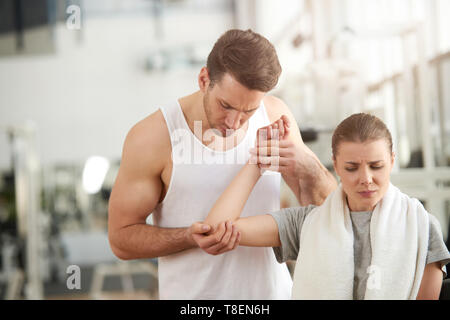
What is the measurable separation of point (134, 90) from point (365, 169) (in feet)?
7.10

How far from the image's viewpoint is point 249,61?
2.35 feet

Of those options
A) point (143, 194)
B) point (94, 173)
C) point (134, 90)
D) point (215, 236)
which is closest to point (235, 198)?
point (215, 236)

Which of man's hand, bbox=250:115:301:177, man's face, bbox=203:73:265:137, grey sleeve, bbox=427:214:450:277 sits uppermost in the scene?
man's face, bbox=203:73:265:137

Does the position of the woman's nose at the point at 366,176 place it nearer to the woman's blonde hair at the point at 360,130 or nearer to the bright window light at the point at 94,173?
the woman's blonde hair at the point at 360,130

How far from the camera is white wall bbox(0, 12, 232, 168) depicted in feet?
9.14

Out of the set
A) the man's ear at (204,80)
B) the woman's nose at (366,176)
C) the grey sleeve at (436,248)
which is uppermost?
the man's ear at (204,80)

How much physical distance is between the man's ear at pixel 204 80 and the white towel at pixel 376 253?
0.26 metres

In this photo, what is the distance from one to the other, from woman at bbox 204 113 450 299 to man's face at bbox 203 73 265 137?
0.13 m

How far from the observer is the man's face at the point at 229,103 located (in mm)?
732

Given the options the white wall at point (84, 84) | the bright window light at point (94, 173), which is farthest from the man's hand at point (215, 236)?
the bright window light at point (94, 173)

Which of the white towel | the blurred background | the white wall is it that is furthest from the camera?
the white wall

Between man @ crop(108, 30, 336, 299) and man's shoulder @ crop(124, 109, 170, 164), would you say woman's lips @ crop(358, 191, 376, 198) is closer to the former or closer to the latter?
man @ crop(108, 30, 336, 299)

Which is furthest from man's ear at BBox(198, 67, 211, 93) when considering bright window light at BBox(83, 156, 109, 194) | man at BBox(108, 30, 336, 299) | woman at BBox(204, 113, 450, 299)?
bright window light at BBox(83, 156, 109, 194)
